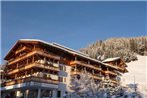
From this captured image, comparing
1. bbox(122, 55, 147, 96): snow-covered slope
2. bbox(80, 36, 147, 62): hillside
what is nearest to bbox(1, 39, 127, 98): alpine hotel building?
bbox(122, 55, 147, 96): snow-covered slope

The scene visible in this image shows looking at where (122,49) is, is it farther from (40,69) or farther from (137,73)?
(40,69)

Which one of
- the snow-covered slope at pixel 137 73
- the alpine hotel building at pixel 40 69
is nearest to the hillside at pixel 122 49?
the snow-covered slope at pixel 137 73

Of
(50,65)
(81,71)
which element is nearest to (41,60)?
(50,65)

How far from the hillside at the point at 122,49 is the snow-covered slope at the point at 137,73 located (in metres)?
3.74

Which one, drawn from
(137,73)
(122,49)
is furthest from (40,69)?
(122,49)

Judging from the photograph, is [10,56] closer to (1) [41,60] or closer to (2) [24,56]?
(2) [24,56]

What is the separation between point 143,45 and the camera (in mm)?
111312

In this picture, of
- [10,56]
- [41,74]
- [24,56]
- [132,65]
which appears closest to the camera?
[41,74]

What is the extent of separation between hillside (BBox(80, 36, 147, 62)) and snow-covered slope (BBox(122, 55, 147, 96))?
3.74 m

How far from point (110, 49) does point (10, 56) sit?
51848mm

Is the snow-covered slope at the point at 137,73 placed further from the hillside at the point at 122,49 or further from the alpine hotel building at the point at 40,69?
the alpine hotel building at the point at 40,69

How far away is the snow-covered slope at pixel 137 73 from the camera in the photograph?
231ft

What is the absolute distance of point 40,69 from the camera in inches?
Result: 1917

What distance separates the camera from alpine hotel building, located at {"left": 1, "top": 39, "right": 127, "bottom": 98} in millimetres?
47688
